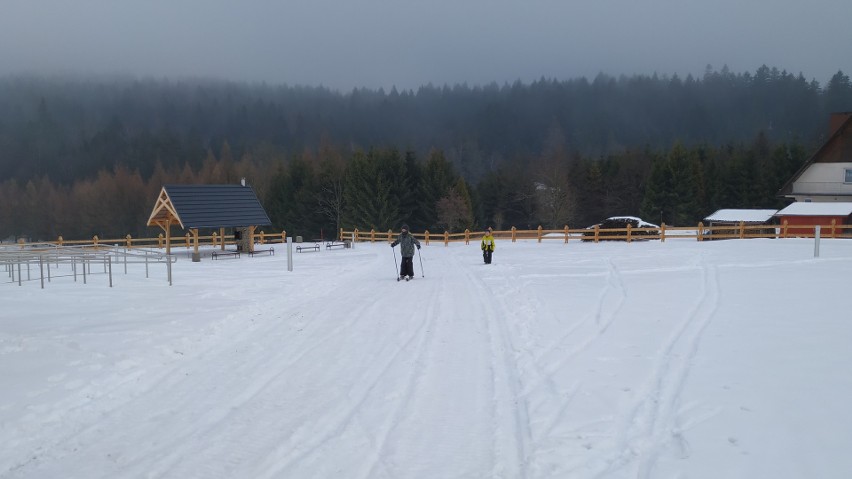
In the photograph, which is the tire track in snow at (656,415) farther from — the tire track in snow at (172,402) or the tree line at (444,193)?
the tree line at (444,193)

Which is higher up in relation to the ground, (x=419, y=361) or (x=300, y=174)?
(x=300, y=174)

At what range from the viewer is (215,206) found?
34.8m

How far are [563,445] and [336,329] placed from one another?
20.0 feet

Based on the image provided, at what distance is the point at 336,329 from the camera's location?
441 inches

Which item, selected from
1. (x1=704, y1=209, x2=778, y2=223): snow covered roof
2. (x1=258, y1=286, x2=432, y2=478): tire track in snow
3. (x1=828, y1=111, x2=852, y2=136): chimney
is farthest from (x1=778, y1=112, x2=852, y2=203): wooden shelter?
(x1=258, y1=286, x2=432, y2=478): tire track in snow

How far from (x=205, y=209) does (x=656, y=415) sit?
31.4m

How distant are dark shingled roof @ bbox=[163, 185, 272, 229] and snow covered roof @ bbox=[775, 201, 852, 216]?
3287 cm

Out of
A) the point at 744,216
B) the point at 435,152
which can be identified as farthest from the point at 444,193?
the point at 744,216

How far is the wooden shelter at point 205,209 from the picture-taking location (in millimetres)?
33250

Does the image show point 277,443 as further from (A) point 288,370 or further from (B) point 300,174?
(B) point 300,174

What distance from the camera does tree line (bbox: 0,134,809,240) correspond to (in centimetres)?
6284

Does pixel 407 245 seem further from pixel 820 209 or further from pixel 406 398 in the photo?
pixel 820 209

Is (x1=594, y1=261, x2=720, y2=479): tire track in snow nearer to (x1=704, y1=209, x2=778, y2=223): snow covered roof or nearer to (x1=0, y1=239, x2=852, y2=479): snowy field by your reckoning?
(x1=0, y1=239, x2=852, y2=479): snowy field

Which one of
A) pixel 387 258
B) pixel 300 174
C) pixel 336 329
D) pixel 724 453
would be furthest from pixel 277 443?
pixel 300 174
